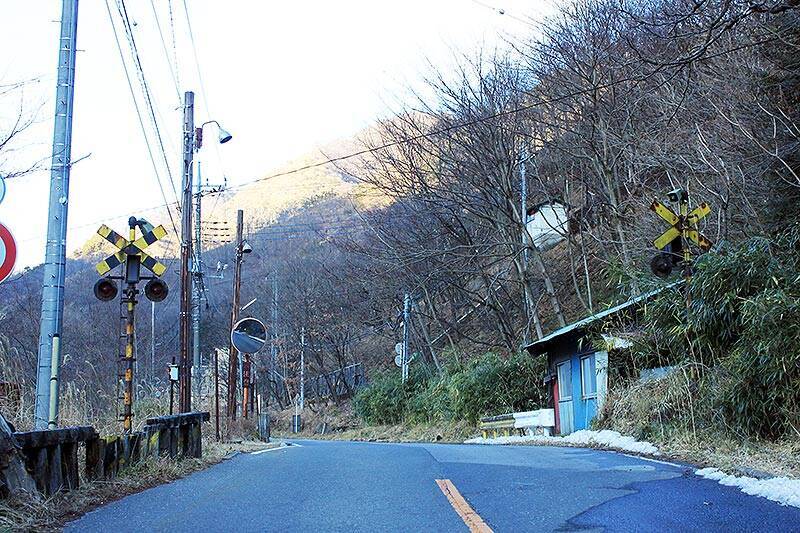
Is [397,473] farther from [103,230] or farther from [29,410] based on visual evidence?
[103,230]

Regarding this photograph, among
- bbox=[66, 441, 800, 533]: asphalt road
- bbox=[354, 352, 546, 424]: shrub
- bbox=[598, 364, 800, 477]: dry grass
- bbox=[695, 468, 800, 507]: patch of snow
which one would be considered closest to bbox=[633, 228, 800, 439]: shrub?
bbox=[598, 364, 800, 477]: dry grass

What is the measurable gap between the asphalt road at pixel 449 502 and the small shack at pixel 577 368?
6998 mm

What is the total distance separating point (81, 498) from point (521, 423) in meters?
16.8

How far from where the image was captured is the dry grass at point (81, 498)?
560 centimetres

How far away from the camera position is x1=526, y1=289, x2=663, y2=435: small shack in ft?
54.3

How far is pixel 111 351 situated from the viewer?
38.1 metres

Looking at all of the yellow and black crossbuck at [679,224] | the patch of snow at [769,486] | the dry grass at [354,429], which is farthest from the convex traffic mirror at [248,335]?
the dry grass at [354,429]

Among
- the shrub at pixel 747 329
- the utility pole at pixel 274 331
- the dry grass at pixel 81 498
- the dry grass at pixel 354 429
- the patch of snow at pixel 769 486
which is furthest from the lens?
the utility pole at pixel 274 331

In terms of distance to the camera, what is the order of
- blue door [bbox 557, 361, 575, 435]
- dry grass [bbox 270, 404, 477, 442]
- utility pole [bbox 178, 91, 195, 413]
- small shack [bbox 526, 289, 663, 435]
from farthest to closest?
dry grass [bbox 270, 404, 477, 442]
blue door [bbox 557, 361, 575, 435]
utility pole [bbox 178, 91, 195, 413]
small shack [bbox 526, 289, 663, 435]

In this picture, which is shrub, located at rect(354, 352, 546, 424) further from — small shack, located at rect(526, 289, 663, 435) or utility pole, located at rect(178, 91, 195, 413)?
utility pole, located at rect(178, 91, 195, 413)

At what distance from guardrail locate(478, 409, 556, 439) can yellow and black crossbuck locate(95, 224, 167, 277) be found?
12.4 m

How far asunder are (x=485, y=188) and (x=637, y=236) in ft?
20.7

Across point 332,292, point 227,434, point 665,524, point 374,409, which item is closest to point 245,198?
point 332,292

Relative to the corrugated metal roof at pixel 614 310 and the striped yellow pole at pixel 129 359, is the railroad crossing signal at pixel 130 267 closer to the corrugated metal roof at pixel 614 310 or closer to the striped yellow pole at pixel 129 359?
the striped yellow pole at pixel 129 359
